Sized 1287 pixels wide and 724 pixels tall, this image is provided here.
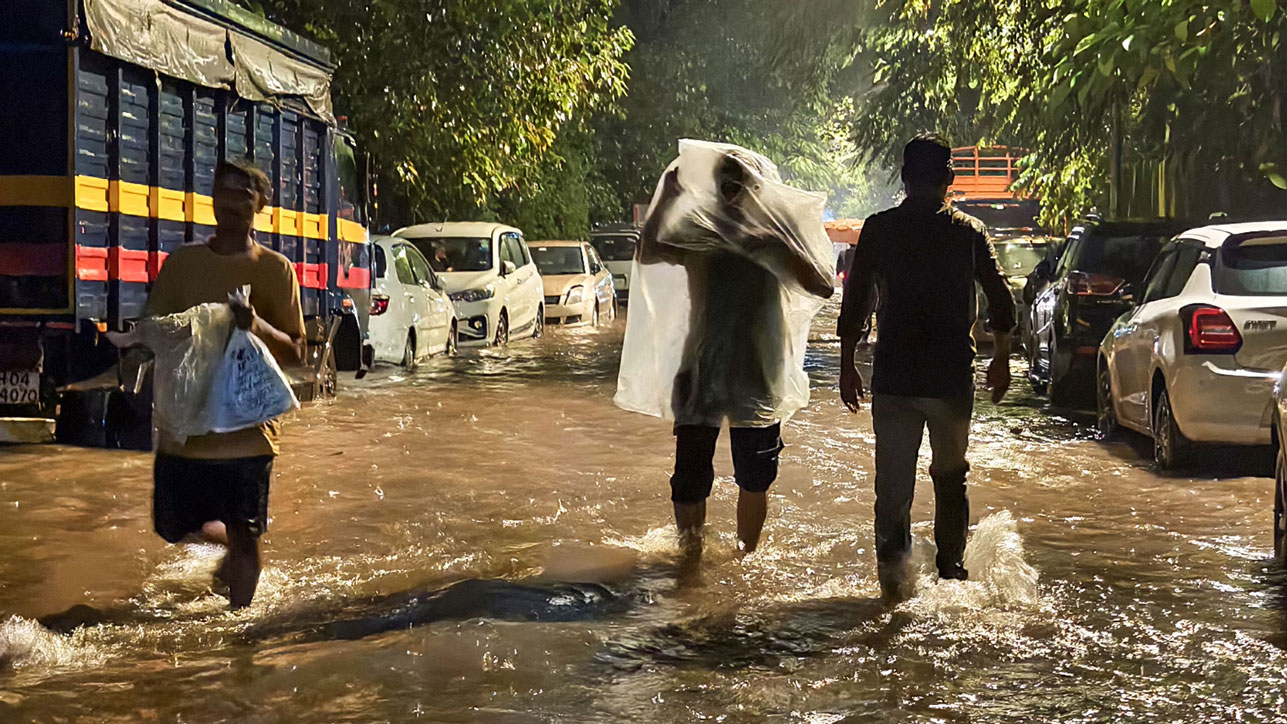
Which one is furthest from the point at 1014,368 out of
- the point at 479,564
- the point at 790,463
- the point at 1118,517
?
the point at 479,564

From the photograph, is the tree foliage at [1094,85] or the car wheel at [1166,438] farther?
the tree foliage at [1094,85]

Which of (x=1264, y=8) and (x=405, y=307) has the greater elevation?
(x=1264, y=8)

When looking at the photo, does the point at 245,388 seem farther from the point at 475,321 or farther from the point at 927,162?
the point at 475,321

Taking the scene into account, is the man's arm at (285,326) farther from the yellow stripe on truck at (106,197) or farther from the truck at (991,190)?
the truck at (991,190)

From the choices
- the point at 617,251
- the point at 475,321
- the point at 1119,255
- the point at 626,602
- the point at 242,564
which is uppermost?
the point at 617,251

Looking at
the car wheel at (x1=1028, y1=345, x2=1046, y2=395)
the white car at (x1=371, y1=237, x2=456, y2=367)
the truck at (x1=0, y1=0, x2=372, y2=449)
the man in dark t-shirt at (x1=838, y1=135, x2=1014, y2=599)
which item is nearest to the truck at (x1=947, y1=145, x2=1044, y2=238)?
the white car at (x1=371, y1=237, x2=456, y2=367)

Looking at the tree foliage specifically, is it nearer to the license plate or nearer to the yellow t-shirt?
the yellow t-shirt

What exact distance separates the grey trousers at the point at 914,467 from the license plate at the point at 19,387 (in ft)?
19.8

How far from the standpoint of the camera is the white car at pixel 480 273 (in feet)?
71.1

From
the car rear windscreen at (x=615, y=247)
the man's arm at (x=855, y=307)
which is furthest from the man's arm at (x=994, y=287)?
the car rear windscreen at (x=615, y=247)

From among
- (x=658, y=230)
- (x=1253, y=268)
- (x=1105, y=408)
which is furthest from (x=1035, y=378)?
Answer: (x=658, y=230)

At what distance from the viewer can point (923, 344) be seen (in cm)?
636

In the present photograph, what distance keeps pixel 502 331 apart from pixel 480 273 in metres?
1.10

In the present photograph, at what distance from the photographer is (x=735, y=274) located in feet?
23.3
